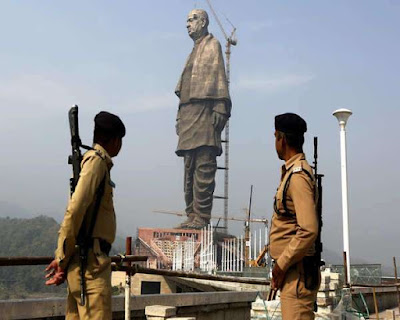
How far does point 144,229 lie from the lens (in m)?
74.9

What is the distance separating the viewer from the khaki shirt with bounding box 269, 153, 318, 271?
310 centimetres

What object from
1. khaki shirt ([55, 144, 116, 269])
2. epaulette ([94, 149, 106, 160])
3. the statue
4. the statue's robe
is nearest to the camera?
khaki shirt ([55, 144, 116, 269])

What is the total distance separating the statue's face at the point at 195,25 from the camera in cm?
7512

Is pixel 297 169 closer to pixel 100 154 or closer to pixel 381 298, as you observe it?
pixel 100 154

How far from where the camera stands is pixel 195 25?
75.1m

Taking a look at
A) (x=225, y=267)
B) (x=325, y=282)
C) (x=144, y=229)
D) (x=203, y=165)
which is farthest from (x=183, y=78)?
(x=325, y=282)

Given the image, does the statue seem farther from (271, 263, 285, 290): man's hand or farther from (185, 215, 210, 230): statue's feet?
(271, 263, 285, 290): man's hand

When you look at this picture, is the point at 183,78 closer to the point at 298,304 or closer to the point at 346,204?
the point at 346,204

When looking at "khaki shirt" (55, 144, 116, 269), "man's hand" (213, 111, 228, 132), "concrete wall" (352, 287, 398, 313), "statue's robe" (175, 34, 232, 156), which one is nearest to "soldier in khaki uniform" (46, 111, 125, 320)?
"khaki shirt" (55, 144, 116, 269)

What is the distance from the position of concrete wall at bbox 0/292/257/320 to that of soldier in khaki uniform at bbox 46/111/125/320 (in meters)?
2.20

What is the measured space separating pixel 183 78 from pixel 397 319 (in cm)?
6809

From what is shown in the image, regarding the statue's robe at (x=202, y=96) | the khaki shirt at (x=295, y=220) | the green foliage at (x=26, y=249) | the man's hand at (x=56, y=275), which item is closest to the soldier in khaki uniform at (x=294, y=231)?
the khaki shirt at (x=295, y=220)

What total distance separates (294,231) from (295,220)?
0.24 feet

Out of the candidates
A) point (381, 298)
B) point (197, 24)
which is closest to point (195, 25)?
point (197, 24)
